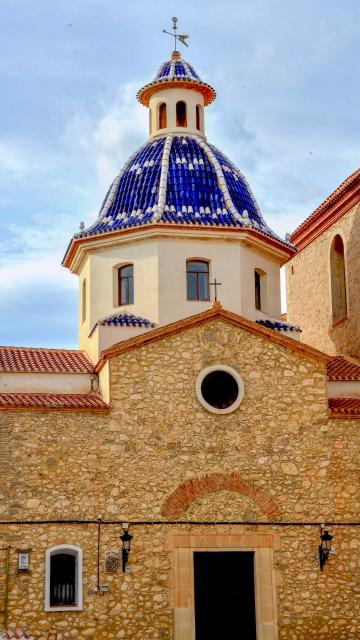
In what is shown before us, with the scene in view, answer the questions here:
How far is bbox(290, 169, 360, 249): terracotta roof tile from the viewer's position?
1071 inches

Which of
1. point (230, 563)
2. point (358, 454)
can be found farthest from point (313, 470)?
point (230, 563)

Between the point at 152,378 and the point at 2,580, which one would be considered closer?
the point at 2,580

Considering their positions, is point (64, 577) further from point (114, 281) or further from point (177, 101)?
point (177, 101)

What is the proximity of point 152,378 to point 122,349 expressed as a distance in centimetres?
91

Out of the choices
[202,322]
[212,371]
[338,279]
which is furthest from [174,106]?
[212,371]

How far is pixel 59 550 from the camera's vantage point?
20.3 metres

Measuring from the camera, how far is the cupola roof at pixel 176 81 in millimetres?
27938

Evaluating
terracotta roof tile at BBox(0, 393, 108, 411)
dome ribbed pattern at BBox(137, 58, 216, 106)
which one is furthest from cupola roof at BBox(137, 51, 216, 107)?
terracotta roof tile at BBox(0, 393, 108, 411)

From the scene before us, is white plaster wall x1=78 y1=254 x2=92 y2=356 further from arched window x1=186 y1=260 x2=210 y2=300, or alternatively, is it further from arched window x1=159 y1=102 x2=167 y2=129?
arched window x1=159 y1=102 x2=167 y2=129

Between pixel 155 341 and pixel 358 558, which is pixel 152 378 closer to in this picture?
pixel 155 341

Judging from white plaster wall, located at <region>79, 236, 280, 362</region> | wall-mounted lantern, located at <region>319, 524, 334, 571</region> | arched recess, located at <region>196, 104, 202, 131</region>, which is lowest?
wall-mounted lantern, located at <region>319, 524, 334, 571</region>

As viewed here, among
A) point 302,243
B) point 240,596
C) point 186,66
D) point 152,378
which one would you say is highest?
point 186,66

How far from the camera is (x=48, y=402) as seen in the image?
21.0m

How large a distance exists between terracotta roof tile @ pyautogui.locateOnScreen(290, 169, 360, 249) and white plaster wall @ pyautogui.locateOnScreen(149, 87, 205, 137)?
13.5 feet
